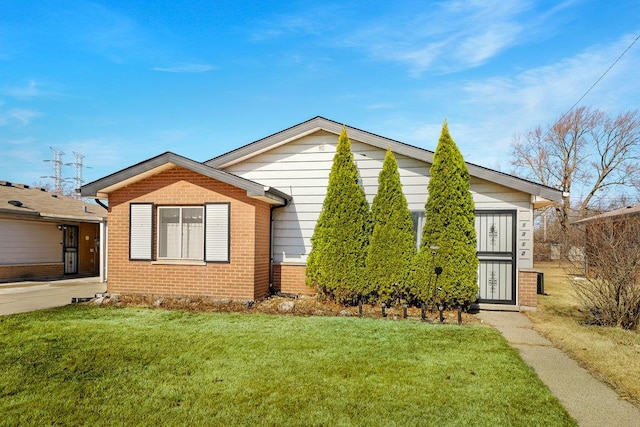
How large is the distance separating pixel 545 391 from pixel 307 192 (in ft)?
24.2

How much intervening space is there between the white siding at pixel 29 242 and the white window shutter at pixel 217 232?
35.6 feet

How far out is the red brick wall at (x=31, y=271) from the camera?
619 inches

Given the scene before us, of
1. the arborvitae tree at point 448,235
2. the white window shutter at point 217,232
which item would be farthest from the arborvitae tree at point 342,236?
the white window shutter at point 217,232

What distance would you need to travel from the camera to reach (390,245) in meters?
9.42

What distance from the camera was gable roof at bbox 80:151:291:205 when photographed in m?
9.44

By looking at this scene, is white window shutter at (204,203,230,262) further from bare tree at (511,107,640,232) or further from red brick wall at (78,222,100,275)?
bare tree at (511,107,640,232)

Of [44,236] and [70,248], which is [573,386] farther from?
[70,248]

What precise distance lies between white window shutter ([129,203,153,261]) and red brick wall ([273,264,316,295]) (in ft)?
10.4

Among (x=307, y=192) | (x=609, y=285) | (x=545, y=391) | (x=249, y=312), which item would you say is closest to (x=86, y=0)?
(x=307, y=192)

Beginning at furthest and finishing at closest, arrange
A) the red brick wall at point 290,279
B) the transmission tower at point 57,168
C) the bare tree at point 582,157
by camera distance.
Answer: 1. the transmission tower at point 57,168
2. the bare tree at point 582,157
3. the red brick wall at point 290,279

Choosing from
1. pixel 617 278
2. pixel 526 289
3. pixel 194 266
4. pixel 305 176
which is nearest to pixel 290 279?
pixel 194 266

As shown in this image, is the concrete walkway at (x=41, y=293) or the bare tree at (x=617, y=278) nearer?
the bare tree at (x=617, y=278)

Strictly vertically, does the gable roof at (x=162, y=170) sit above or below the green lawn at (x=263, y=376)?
above

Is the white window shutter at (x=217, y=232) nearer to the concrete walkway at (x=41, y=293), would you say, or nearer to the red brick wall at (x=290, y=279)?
the red brick wall at (x=290, y=279)
